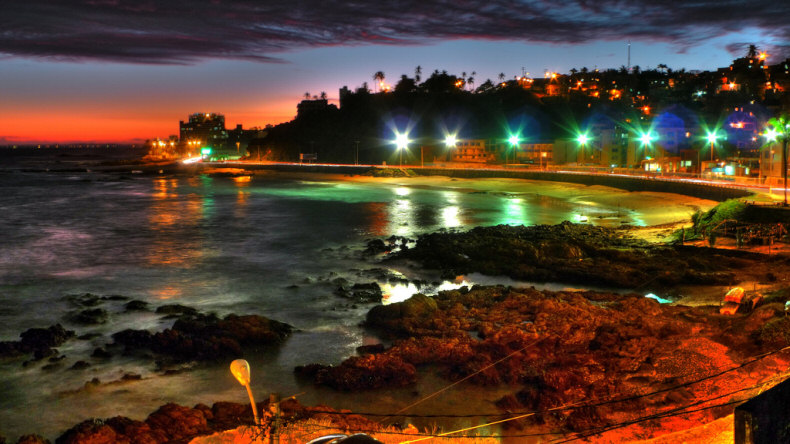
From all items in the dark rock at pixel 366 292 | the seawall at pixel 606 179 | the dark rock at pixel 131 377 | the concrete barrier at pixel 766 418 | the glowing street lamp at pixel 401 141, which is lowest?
the dark rock at pixel 131 377

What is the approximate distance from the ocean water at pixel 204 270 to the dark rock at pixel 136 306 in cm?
48

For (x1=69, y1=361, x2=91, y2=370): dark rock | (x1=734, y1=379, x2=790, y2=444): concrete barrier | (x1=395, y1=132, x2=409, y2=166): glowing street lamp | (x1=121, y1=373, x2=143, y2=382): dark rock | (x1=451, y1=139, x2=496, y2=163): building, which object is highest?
(x1=395, y1=132, x2=409, y2=166): glowing street lamp

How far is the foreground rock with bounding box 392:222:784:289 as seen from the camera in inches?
885

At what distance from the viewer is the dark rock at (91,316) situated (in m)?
19.4

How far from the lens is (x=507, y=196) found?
58.8m

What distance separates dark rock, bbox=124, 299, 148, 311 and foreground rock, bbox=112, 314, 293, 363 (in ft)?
11.3

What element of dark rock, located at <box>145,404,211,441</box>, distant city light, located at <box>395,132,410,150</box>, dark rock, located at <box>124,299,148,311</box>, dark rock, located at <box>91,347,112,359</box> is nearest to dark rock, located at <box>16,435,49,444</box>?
dark rock, located at <box>145,404,211,441</box>

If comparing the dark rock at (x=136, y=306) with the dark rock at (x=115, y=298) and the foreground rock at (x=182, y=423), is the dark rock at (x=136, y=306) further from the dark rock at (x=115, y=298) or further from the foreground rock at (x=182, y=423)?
the foreground rock at (x=182, y=423)

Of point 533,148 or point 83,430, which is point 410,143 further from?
point 83,430

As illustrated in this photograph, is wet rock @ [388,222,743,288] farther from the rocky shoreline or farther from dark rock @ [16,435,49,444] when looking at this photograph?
dark rock @ [16,435,49,444]

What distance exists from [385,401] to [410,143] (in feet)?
315

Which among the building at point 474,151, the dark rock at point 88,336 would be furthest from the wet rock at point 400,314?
the building at point 474,151

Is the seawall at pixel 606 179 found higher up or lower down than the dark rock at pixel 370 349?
higher up

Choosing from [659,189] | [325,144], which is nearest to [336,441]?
[659,189]
